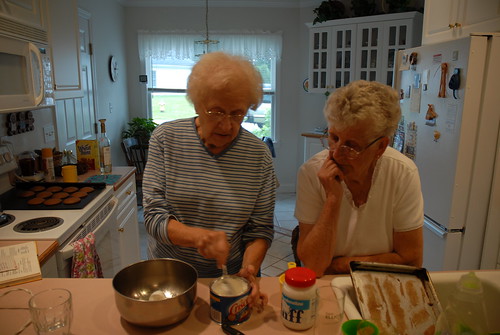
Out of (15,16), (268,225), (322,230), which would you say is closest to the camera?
(322,230)

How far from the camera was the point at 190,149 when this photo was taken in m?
1.31

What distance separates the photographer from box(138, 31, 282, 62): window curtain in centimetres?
513

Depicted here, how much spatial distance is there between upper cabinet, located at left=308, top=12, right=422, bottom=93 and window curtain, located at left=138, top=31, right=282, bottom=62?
658 mm

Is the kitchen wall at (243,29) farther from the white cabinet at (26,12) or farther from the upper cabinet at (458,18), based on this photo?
the upper cabinet at (458,18)

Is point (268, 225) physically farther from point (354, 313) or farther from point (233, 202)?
point (354, 313)

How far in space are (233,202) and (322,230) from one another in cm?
30

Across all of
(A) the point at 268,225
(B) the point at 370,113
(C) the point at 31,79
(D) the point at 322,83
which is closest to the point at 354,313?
(A) the point at 268,225

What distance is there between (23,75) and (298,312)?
170cm

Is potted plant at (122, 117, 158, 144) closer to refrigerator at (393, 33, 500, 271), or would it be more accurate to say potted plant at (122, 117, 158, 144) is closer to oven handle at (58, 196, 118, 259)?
oven handle at (58, 196, 118, 259)

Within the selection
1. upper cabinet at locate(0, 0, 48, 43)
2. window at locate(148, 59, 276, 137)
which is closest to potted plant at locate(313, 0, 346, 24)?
window at locate(148, 59, 276, 137)

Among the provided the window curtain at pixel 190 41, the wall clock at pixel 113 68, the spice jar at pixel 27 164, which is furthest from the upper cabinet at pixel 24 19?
the window curtain at pixel 190 41

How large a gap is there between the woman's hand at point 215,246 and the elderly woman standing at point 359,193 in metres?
0.31

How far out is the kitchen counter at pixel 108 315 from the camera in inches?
36.5

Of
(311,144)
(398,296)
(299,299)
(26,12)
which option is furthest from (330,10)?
(299,299)
